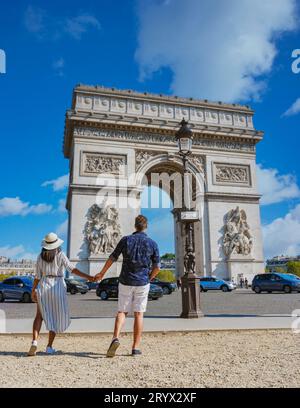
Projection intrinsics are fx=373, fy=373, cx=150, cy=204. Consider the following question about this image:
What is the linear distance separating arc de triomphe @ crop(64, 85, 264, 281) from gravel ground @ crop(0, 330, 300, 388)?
1974 centimetres

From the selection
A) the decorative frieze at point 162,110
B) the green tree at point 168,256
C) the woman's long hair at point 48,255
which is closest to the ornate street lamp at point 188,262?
the woman's long hair at point 48,255

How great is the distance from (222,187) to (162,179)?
5.58 m

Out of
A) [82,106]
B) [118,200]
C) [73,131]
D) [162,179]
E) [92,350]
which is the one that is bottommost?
[92,350]

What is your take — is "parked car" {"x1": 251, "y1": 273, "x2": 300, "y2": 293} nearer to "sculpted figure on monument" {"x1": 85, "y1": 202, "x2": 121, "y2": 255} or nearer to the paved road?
the paved road

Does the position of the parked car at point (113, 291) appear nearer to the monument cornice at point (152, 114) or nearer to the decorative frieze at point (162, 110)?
the monument cornice at point (152, 114)

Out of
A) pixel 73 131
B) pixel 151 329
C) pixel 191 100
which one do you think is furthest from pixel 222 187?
pixel 151 329

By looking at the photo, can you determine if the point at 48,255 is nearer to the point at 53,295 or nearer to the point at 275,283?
the point at 53,295

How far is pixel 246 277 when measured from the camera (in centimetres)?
2803

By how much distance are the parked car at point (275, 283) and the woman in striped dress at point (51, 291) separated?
19016 millimetres

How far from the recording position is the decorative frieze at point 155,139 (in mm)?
27641

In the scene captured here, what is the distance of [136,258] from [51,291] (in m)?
1.12

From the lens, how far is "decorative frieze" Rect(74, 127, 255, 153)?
27.6m

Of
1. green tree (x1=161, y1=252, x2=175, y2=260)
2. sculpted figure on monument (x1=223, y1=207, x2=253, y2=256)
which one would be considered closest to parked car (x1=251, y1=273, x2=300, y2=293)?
sculpted figure on monument (x1=223, y1=207, x2=253, y2=256)
